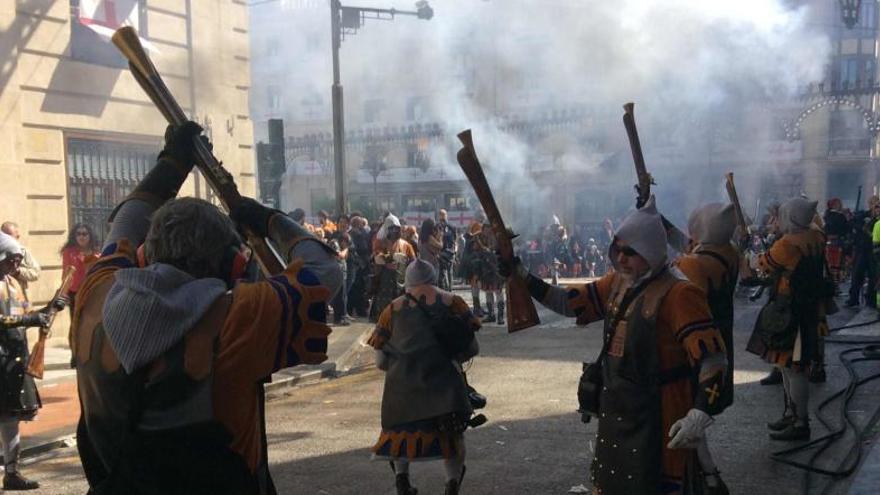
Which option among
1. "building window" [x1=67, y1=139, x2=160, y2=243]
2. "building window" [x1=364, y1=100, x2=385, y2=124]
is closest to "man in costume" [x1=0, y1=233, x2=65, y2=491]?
"building window" [x1=67, y1=139, x2=160, y2=243]

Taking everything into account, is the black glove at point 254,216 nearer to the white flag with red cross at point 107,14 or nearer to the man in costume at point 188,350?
the man in costume at point 188,350

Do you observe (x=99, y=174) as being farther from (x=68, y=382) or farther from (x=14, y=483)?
(x=14, y=483)

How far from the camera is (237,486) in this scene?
220cm

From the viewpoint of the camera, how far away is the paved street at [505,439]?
5266 millimetres

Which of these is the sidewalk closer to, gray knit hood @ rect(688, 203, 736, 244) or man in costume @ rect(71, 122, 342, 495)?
gray knit hood @ rect(688, 203, 736, 244)

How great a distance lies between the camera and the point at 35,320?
514 centimetres

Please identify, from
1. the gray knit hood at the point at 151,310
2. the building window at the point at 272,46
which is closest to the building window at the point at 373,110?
the building window at the point at 272,46

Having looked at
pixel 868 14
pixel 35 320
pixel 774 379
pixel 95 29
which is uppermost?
pixel 868 14

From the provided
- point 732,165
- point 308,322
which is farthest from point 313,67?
point 308,322

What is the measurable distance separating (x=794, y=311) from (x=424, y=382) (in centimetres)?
307

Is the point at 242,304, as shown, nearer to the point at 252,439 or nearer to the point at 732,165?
the point at 252,439

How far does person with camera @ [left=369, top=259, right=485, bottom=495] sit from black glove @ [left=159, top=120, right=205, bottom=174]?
238 centimetres

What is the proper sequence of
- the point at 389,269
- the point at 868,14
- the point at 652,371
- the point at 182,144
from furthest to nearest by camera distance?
the point at 868,14 < the point at 389,269 < the point at 652,371 < the point at 182,144

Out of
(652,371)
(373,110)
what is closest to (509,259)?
(652,371)
